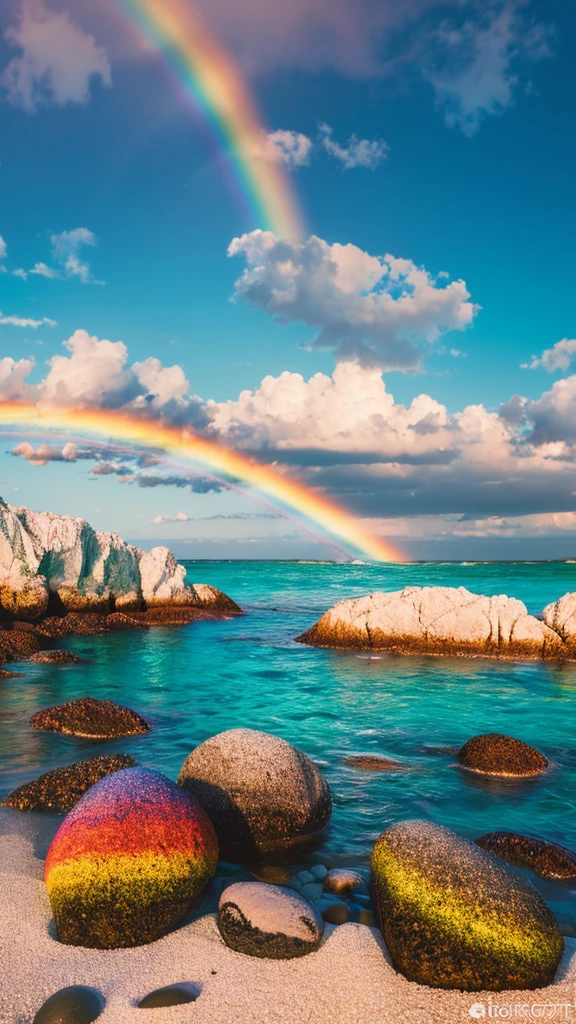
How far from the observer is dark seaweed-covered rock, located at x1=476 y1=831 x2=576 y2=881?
24.2 ft

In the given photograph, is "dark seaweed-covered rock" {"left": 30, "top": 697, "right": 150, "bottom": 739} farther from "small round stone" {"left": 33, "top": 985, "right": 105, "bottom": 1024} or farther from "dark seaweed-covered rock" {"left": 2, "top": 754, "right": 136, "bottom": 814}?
"small round stone" {"left": 33, "top": 985, "right": 105, "bottom": 1024}

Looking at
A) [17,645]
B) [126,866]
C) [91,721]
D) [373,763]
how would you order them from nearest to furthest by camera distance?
[126,866]
[373,763]
[91,721]
[17,645]

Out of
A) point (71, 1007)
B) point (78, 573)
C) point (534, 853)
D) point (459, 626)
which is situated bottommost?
point (534, 853)

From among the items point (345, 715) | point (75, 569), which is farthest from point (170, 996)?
point (75, 569)

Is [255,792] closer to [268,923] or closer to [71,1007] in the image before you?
[268,923]

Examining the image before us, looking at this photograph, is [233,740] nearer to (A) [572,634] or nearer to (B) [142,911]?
(B) [142,911]

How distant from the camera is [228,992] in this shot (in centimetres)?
475

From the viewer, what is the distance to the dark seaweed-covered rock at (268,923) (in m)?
5.34

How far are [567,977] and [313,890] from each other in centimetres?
272

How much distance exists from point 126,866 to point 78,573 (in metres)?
29.2

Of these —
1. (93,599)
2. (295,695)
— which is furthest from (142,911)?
(93,599)

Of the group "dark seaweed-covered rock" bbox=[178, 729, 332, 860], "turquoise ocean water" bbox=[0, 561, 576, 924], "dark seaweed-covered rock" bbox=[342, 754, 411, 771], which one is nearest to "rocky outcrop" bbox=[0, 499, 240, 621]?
"turquoise ocean water" bbox=[0, 561, 576, 924]

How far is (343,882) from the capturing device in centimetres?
689

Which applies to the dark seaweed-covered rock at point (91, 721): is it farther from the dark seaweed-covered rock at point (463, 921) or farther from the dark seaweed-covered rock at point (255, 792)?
the dark seaweed-covered rock at point (463, 921)
